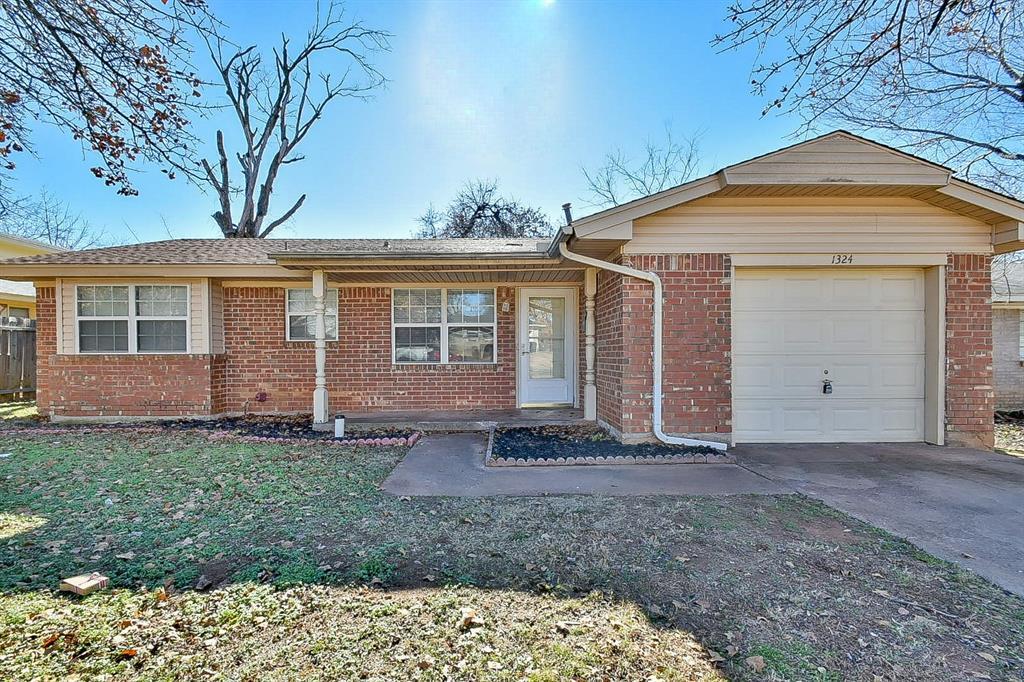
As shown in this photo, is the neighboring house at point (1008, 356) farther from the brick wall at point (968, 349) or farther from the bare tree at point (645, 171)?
the bare tree at point (645, 171)

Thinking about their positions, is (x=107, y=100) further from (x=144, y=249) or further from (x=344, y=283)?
(x=144, y=249)

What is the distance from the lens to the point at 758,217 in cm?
615

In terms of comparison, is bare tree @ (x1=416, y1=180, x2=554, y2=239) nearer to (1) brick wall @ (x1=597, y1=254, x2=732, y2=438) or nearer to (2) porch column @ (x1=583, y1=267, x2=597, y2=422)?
(2) porch column @ (x1=583, y1=267, x2=597, y2=422)

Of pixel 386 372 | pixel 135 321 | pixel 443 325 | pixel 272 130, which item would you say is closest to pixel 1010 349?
pixel 443 325

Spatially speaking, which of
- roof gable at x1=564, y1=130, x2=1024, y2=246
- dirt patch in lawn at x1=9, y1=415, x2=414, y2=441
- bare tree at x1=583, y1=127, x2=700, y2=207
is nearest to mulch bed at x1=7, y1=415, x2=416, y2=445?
dirt patch in lawn at x1=9, y1=415, x2=414, y2=441

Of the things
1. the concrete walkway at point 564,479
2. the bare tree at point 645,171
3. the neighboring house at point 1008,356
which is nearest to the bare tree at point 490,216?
the bare tree at point 645,171

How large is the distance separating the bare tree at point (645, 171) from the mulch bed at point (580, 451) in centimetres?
1586

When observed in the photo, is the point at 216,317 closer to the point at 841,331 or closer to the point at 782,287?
the point at 782,287

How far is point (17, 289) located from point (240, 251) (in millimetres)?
8751

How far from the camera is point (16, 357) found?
11.5 m

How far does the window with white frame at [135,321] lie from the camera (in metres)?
8.57

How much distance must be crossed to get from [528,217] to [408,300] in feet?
51.9

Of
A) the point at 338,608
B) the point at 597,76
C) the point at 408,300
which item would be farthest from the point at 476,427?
the point at 597,76

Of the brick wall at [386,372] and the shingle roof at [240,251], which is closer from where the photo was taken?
the shingle roof at [240,251]
